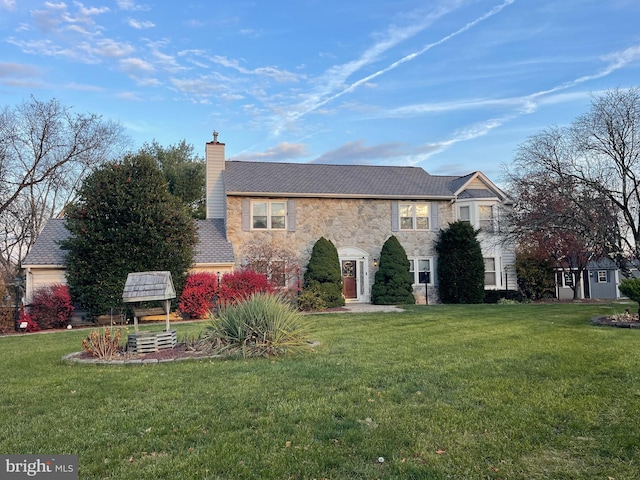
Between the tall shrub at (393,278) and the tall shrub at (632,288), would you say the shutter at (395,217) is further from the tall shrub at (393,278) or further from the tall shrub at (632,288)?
the tall shrub at (632,288)

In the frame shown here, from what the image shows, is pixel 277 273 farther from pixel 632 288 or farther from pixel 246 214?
pixel 632 288

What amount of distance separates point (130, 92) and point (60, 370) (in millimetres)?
11020

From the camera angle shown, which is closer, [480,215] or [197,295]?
[197,295]

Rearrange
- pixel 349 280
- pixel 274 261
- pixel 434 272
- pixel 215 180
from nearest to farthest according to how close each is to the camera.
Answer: pixel 274 261 < pixel 349 280 < pixel 215 180 < pixel 434 272

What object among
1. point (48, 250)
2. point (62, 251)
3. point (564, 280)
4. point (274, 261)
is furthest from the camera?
point (564, 280)

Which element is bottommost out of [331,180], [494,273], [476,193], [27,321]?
[27,321]

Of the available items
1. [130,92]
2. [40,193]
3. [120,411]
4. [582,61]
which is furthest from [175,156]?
[120,411]

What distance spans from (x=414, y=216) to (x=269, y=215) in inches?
274

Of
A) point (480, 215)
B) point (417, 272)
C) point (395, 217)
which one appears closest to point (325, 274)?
point (395, 217)

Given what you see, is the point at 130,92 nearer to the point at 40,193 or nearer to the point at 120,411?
the point at 120,411

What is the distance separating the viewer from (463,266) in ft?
64.0

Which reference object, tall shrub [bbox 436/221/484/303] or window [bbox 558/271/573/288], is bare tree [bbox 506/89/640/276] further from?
window [bbox 558/271/573/288]

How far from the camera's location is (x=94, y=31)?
1177cm

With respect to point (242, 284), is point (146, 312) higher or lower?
lower
